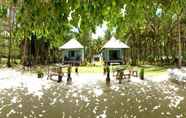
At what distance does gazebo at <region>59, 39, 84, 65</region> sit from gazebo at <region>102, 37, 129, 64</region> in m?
3.96

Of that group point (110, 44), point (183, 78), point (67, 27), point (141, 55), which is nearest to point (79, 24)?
point (67, 27)

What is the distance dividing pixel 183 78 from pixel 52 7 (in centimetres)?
2705

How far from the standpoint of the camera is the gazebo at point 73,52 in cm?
6306

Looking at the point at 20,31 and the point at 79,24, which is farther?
the point at 20,31

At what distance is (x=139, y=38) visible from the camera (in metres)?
62.9

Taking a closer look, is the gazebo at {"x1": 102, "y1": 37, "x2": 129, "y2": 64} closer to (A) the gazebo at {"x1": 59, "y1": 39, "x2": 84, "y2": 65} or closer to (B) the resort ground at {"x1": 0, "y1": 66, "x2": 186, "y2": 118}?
(A) the gazebo at {"x1": 59, "y1": 39, "x2": 84, "y2": 65}

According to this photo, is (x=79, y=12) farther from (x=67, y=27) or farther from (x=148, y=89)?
(x=148, y=89)

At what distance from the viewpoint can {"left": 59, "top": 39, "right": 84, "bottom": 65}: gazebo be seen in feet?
207

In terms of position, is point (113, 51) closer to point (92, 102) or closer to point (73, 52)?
point (73, 52)

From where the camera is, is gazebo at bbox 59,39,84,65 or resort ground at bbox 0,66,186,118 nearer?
resort ground at bbox 0,66,186,118

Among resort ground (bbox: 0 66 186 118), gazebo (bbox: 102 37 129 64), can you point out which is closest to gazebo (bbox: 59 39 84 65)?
gazebo (bbox: 102 37 129 64)

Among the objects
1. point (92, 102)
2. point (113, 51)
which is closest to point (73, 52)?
point (113, 51)

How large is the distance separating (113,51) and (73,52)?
676cm

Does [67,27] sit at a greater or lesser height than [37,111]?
greater
